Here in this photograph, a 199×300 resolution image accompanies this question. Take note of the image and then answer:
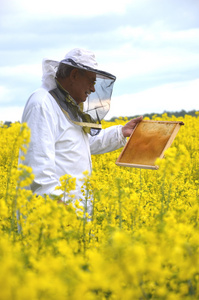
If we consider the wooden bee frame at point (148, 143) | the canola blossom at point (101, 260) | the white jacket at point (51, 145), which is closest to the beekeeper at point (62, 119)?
the white jacket at point (51, 145)

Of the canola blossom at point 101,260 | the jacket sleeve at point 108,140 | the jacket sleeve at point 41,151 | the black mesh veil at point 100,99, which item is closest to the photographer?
the canola blossom at point 101,260

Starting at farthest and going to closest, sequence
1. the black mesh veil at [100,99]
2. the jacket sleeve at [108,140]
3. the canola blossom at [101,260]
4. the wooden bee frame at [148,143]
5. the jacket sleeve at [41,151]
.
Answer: the jacket sleeve at [108,140] < the black mesh veil at [100,99] < the wooden bee frame at [148,143] < the jacket sleeve at [41,151] < the canola blossom at [101,260]

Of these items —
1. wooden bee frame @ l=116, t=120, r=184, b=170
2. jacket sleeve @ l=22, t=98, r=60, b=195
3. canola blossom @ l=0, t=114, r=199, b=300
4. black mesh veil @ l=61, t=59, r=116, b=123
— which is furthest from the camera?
black mesh veil @ l=61, t=59, r=116, b=123

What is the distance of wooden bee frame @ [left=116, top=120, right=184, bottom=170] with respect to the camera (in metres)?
3.78

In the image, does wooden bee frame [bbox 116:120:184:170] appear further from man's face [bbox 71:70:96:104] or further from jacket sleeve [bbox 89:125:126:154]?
man's face [bbox 71:70:96:104]

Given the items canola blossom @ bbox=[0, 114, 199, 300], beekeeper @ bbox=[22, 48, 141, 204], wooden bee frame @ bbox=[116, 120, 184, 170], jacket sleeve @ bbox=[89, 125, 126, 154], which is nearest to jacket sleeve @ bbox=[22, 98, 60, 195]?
beekeeper @ bbox=[22, 48, 141, 204]

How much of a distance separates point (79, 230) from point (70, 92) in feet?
5.06

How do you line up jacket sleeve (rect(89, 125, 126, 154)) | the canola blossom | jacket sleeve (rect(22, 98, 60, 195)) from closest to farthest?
1. the canola blossom
2. jacket sleeve (rect(22, 98, 60, 195))
3. jacket sleeve (rect(89, 125, 126, 154))

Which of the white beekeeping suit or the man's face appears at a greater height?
the man's face

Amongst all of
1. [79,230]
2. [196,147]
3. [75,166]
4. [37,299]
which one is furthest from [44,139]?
[196,147]

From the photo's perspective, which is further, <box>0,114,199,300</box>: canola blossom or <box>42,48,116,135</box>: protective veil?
<box>42,48,116,135</box>: protective veil

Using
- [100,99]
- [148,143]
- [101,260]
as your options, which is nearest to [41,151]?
[148,143]

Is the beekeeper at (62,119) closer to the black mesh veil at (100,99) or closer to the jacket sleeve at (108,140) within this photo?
the black mesh veil at (100,99)

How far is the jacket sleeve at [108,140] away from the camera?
4.51 metres
